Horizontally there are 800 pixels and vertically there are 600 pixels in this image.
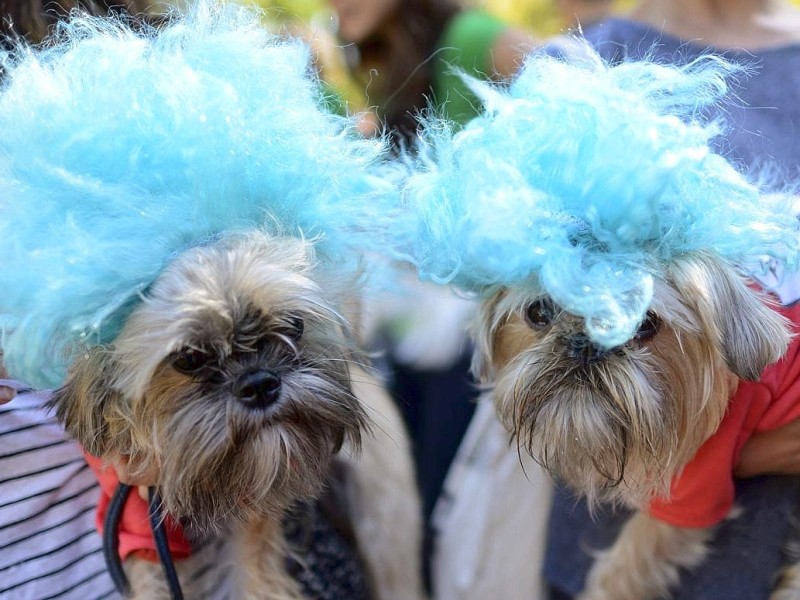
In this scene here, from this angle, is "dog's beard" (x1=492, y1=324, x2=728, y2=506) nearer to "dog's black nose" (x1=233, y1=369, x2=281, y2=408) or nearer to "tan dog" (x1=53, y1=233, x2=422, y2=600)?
"tan dog" (x1=53, y1=233, x2=422, y2=600)

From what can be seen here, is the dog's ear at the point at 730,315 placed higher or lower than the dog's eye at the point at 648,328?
higher

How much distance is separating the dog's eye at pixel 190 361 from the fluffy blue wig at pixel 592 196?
0.43 m

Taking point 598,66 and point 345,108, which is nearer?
point 598,66

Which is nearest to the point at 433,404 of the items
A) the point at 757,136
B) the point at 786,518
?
the point at 786,518

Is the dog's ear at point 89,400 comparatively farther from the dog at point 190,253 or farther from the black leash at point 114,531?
the black leash at point 114,531

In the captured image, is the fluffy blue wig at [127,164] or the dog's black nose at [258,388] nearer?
the fluffy blue wig at [127,164]

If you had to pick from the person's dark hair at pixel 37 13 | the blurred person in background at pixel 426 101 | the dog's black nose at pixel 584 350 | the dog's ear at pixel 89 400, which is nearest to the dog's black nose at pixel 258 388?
the dog's ear at pixel 89 400

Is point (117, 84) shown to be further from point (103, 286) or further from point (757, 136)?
point (757, 136)

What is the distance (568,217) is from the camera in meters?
1.26

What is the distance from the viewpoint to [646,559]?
1771mm

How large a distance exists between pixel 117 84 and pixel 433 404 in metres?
1.47

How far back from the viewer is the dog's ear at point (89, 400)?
1.32 metres

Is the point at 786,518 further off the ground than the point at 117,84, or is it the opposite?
the point at 117,84

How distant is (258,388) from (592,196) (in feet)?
2.20
